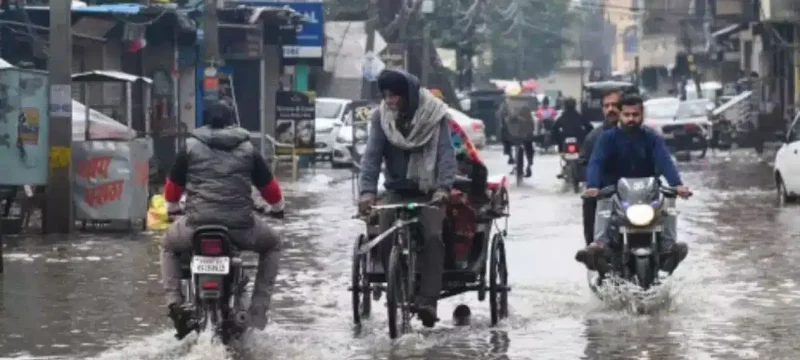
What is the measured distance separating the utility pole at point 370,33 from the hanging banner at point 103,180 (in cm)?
3052

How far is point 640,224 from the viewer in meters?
12.8

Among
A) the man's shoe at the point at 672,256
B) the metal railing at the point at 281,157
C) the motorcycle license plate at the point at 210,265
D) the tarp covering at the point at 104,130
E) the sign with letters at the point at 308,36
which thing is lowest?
the metal railing at the point at 281,157

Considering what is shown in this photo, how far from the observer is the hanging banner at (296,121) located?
3584cm

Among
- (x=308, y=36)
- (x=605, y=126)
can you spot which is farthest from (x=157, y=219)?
(x=308, y=36)

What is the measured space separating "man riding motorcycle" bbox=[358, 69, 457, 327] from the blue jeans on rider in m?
1.73

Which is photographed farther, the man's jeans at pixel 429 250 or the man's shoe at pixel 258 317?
the man's jeans at pixel 429 250

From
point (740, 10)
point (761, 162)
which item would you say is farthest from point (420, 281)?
point (740, 10)

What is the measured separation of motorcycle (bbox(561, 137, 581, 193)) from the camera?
29.9 m

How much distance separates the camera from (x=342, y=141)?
41438mm

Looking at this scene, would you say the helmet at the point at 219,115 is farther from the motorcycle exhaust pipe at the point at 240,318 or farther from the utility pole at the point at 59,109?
the utility pole at the point at 59,109

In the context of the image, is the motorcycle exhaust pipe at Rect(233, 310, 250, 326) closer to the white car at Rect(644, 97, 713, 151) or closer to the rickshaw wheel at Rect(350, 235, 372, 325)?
the rickshaw wheel at Rect(350, 235, 372, 325)

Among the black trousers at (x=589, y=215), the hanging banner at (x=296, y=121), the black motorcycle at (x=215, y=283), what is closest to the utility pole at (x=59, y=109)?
the black trousers at (x=589, y=215)

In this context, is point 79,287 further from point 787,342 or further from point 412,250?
point 787,342

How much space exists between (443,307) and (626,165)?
5.46 feet
